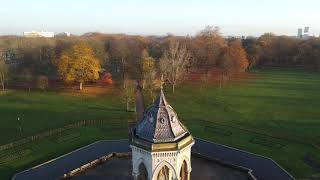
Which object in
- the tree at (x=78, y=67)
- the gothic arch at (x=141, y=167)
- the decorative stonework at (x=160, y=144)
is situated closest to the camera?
the decorative stonework at (x=160, y=144)

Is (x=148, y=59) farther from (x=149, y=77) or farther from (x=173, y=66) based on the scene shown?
(x=149, y=77)

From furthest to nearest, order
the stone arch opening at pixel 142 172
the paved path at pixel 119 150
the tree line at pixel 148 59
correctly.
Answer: the tree line at pixel 148 59, the paved path at pixel 119 150, the stone arch opening at pixel 142 172

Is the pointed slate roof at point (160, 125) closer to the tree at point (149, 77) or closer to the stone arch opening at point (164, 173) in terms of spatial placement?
the stone arch opening at point (164, 173)

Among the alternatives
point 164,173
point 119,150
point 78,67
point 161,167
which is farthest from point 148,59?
point 161,167

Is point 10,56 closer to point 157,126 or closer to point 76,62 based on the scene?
point 76,62

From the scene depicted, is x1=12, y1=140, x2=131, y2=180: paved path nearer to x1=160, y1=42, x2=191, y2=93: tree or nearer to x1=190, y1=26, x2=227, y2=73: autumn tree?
x1=160, y1=42, x2=191, y2=93: tree

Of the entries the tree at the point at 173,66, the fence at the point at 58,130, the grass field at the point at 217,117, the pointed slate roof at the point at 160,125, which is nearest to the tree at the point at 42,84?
the grass field at the point at 217,117

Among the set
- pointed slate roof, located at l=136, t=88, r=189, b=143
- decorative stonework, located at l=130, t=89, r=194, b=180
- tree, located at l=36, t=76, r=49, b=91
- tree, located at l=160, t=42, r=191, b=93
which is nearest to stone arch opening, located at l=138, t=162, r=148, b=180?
decorative stonework, located at l=130, t=89, r=194, b=180
